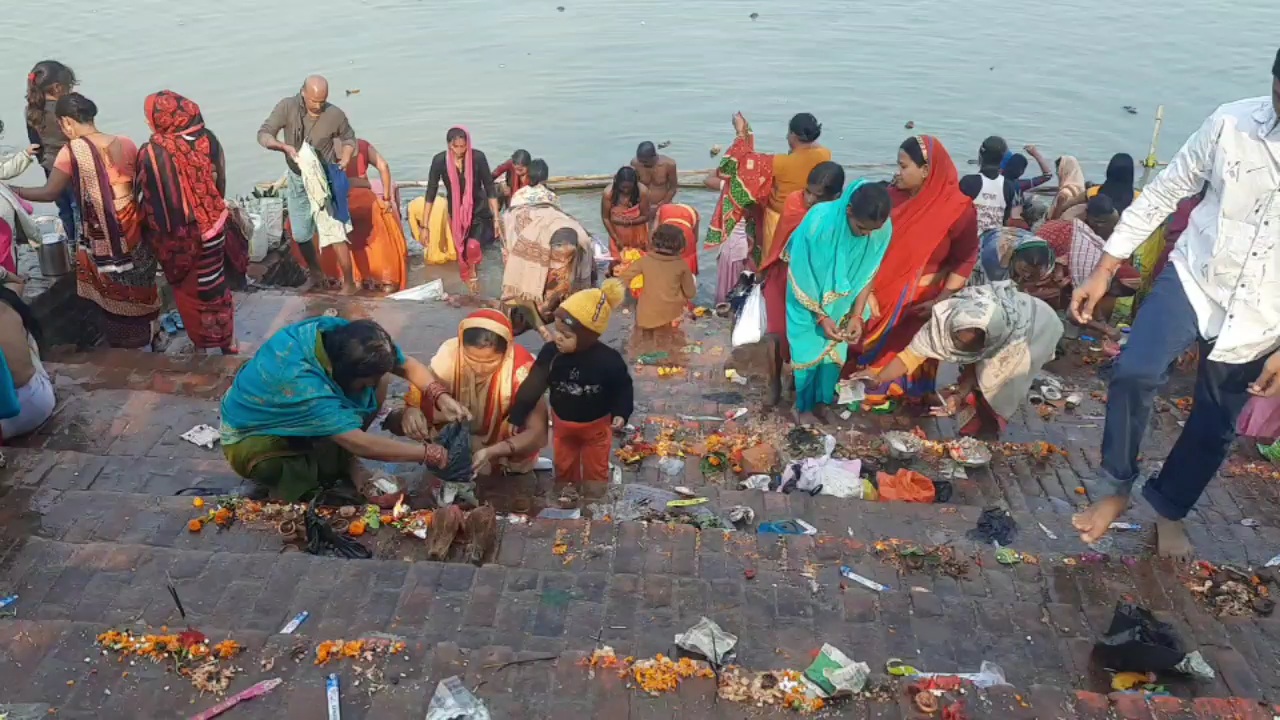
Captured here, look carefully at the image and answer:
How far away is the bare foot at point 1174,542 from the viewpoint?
178 inches

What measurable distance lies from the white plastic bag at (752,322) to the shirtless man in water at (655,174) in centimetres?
325

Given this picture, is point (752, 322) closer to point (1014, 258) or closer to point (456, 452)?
point (1014, 258)

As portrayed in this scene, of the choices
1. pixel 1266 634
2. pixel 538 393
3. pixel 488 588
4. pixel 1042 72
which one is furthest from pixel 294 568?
pixel 1042 72

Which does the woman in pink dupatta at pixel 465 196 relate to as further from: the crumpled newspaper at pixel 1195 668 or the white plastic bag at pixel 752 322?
the crumpled newspaper at pixel 1195 668

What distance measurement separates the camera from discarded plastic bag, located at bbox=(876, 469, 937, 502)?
5598mm

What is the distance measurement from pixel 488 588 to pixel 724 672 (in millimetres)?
1117

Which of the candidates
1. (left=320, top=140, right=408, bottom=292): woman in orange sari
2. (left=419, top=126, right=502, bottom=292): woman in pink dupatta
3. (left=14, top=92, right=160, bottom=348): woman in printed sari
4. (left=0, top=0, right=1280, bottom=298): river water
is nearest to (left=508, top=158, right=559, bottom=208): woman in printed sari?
(left=419, top=126, right=502, bottom=292): woman in pink dupatta

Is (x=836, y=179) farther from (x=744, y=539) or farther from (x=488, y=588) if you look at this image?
(x=488, y=588)

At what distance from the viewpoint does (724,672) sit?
10.9ft

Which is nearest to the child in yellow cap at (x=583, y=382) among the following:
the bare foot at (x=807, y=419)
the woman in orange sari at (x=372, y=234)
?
the bare foot at (x=807, y=419)

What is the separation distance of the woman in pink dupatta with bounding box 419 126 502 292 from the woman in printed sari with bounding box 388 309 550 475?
174 inches

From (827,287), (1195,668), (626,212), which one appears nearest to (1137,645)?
(1195,668)

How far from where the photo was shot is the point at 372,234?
32.6ft

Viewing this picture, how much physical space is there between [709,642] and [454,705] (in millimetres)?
968
